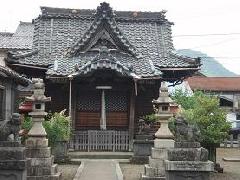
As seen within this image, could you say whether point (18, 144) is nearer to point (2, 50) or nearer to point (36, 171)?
point (36, 171)

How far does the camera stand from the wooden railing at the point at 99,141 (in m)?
22.3

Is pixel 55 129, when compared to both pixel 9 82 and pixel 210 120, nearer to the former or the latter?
pixel 210 120

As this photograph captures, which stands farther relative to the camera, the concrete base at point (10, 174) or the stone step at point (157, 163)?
the stone step at point (157, 163)

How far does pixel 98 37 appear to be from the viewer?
24469 mm

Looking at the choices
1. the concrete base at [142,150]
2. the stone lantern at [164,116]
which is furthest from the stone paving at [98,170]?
the stone lantern at [164,116]

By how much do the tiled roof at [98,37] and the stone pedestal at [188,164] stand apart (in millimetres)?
11044

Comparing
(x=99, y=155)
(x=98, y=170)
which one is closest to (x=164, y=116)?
(x=98, y=170)

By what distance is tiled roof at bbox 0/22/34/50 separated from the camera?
36969mm

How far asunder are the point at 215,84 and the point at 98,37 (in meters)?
28.6

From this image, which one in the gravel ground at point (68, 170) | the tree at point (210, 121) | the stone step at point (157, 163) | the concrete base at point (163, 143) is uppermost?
the tree at point (210, 121)

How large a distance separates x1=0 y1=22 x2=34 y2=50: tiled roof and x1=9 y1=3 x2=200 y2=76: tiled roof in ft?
27.2

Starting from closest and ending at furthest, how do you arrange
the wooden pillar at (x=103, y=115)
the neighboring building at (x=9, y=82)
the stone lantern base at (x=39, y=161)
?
1. the stone lantern base at (x=39, y=161)
2. the wooden pillar at (x=103, y=115)
3. the neighboring building at (x=9, y=82)

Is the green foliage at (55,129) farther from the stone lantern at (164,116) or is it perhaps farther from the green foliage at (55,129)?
the stone lantern at (164,116)

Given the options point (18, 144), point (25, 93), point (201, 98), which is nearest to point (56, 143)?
point (201, 98)
